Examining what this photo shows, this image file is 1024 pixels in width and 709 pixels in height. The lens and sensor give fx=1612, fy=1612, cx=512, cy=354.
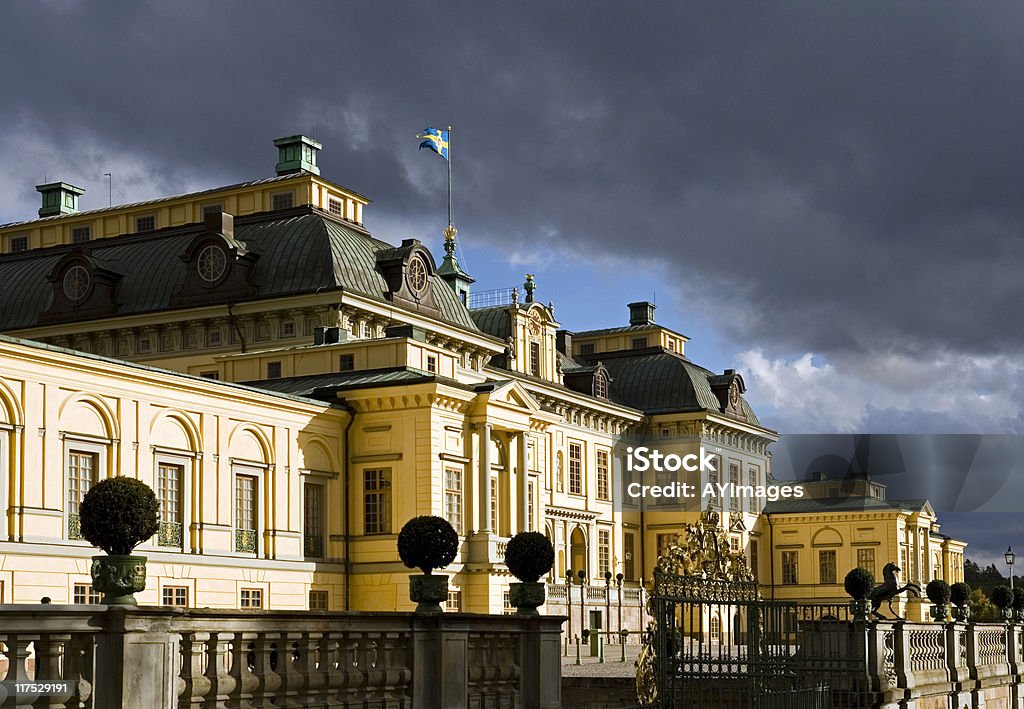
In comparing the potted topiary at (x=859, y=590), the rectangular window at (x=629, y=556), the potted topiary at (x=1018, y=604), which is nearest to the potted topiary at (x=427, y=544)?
the potted topiary at (x=859, y=590)

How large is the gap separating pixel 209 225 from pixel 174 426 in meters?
19.8

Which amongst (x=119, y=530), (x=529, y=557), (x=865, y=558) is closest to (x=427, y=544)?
(x=529, y=557)

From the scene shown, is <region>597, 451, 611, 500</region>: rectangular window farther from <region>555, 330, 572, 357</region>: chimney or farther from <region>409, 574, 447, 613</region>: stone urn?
<region>409, 574, 447, 613</region>: stone urn

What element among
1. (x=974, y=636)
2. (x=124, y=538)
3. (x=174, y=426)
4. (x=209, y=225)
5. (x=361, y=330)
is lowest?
(x=974, y=636)

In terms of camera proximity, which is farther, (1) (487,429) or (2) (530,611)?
(1) (487,429)

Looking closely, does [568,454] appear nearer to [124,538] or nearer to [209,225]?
[209,225]

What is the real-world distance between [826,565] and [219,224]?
53736 millimetres

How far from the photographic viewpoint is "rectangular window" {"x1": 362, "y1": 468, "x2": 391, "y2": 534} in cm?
4994

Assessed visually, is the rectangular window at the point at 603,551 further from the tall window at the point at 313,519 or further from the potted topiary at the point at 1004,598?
the potted topiary at the point at 1004,598

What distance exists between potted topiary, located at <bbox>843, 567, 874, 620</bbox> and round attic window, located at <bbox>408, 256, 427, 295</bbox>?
38.0 meters

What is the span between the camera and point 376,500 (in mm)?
50250

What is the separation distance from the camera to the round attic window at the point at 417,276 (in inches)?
2473

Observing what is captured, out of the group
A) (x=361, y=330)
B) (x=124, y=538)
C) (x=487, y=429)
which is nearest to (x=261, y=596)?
(x=487, y=429)

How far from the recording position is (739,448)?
318ft
